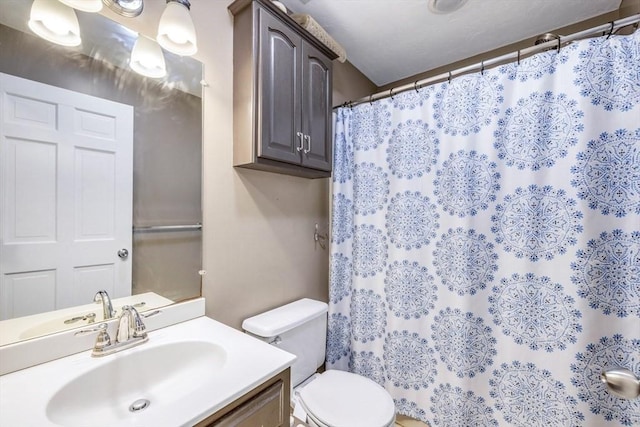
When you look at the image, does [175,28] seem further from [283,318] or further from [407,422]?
[407,422]

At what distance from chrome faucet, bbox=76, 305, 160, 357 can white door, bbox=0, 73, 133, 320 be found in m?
0.10

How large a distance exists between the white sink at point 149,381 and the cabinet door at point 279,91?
0.78 meters

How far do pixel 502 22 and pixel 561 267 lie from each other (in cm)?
151

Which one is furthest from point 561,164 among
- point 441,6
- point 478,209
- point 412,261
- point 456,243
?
point 441,6

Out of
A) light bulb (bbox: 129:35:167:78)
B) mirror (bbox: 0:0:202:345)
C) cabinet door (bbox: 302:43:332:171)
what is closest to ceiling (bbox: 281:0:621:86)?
cabinet door (bbox: 302:43:332:171)

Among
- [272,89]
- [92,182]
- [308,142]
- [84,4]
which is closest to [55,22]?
[84,4]

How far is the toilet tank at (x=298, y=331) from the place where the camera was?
1234 millimetres

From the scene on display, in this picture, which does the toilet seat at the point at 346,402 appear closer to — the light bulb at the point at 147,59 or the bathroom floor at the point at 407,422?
the bathroom floor at the point at 407,422

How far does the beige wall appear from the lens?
1158mm

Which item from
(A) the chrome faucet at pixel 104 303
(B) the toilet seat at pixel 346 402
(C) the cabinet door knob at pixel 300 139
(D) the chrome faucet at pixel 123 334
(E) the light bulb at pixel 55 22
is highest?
(E) the light bulb at pixel 55 22

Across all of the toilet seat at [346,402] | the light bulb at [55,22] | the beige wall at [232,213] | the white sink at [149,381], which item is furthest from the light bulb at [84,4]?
the toilet seat at [346,402]

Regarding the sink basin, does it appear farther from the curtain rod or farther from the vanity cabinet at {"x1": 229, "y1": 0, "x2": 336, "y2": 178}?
the curtain rod

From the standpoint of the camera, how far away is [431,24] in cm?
162

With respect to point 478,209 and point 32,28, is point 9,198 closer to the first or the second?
point 32,28
